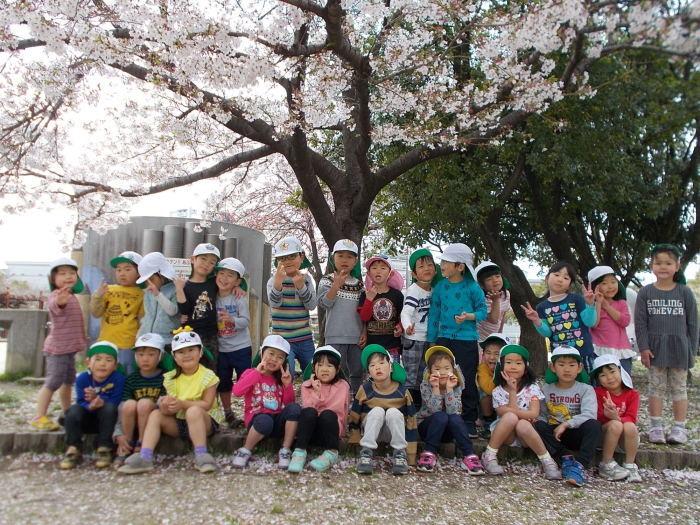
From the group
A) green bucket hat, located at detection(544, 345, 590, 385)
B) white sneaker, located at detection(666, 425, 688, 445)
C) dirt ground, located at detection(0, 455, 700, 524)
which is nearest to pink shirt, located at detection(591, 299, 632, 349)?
green bucket hat, located at detection(544, 345, 590, 385)

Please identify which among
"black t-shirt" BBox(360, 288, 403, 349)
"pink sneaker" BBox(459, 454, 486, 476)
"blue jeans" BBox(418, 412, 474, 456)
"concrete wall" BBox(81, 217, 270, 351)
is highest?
→ "concrete wall" BBox(81, 217, 270, 351)

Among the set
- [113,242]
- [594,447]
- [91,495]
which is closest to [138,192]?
[113,242]

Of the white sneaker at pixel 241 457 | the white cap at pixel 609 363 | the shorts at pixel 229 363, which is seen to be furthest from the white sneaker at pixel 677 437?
the shorts at pixel 229 363

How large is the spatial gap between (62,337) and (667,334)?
5342mm

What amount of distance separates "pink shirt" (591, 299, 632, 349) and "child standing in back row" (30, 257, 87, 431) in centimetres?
461

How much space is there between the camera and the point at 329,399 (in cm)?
416

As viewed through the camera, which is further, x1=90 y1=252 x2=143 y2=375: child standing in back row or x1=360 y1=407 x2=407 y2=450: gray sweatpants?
x1=90 y1=252 x2=143 y2=375: child standing in back row

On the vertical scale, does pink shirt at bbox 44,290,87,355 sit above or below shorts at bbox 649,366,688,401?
above

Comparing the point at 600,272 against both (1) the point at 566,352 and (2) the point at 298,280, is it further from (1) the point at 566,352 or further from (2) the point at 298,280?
(2) the point at 298,280

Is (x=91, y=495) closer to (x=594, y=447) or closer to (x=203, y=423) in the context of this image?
(x=203, y=423)

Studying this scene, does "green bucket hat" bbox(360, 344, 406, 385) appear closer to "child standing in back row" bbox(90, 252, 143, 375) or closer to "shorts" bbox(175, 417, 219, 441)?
"shorts" bbox(175, 417, 219, 441)

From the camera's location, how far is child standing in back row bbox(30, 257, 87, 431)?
14.3 feet

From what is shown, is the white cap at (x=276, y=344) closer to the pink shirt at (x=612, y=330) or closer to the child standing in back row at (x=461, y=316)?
the child standing in back row at (x=461, y=316)

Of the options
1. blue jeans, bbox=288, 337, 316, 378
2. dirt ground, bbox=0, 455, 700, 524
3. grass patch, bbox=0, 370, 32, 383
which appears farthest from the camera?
grass patch, bbox=0, 370, 32, 383
